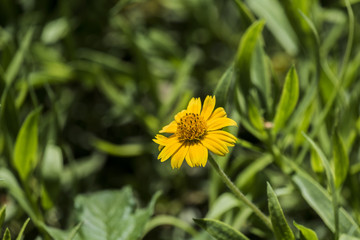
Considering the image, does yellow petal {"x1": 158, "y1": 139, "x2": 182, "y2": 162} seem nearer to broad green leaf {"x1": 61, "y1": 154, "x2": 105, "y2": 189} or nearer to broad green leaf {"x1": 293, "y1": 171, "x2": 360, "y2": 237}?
broad green leaf {"x1": 293, "y1": 171, "x2": 360, "y2": 237}

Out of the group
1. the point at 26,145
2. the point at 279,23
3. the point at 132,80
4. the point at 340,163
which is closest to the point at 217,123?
the point at 340,163

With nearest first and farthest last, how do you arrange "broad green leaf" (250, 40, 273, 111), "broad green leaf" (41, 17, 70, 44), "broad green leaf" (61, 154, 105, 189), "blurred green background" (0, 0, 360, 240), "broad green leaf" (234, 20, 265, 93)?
"broad green leaf" (234, 20, 265, 93) → "broad green leaf" (250, 40, 273, 111) → "blurred green background" (0, 0, 360, 240) → "broad green leaf" (61, 154, 105, 189) → "broad green leaf" (41, 17, 70, 44)

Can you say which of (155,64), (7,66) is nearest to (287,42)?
(155,64)

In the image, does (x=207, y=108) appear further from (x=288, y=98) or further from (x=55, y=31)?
(x=55, y=31)

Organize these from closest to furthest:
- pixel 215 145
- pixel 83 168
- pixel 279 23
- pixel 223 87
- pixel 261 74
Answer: pixel 215 145 → pixel 223 87 → pixel 261 74 → pixel 279 23 → pixel 83 168

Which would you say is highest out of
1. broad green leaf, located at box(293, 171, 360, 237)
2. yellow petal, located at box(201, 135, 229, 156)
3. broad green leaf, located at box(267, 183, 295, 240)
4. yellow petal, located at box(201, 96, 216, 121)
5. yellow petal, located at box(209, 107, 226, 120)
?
yellow petal, located at box(201, 96, 216, 121)

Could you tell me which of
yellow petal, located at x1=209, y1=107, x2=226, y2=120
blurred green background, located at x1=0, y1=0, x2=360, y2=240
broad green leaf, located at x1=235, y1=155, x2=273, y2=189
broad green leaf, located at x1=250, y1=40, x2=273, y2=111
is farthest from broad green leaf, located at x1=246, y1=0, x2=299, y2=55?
yellow petal, located at x1=209, y1=107, x2=226, y2=120
